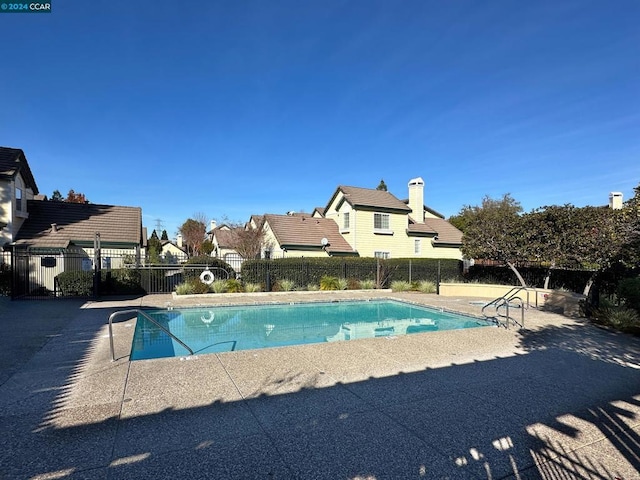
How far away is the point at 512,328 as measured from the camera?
987cm

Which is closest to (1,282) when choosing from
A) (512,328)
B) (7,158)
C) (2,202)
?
(2,202)

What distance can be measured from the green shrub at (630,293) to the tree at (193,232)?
44.2 m

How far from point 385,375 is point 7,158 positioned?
76.4 ft

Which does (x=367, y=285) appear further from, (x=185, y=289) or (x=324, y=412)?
(x=324, y=412)

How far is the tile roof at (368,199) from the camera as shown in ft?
85.1

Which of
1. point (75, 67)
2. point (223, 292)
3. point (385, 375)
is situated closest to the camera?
point (385, 375)

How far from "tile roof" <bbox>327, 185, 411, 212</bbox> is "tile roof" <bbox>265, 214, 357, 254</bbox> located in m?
2.65

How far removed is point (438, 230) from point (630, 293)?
20406mm

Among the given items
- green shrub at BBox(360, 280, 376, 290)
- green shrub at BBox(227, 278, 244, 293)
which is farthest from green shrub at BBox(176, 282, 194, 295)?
green shrub at BBox(360, 280, 376, 290)

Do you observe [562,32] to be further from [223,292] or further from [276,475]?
[223,292]

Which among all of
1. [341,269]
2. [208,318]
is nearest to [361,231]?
[341,269]

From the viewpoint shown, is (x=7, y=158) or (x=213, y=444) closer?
(x=213, y=444)

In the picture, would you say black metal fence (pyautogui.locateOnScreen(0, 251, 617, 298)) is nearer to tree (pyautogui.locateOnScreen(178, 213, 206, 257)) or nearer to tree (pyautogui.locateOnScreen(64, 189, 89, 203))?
tree (pyautogui.locateOnScreen(178, 213, 206, 257))

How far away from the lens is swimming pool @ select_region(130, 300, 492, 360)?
9.16 meters
